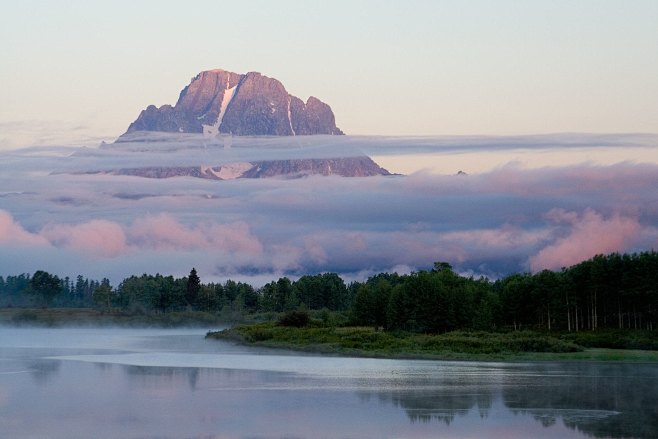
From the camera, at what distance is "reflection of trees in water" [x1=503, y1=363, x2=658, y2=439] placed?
3966cm

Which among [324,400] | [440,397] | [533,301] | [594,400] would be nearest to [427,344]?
[533,301]

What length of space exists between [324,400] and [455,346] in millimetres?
43233

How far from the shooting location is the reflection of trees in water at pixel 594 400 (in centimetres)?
3966

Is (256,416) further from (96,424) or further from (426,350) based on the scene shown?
(426,350)

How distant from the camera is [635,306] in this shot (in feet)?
378

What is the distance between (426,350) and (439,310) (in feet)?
68.6

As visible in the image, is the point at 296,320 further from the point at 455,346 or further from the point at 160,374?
the point at 160,374

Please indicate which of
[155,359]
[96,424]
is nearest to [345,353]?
[155,359]

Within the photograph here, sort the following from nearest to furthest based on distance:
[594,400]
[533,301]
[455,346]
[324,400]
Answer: [324,400] → [594,400] → [455,346] → [533,301]

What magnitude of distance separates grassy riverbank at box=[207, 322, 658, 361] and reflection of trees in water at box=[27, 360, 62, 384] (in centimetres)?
2780

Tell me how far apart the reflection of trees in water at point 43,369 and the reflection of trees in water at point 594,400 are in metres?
27.2

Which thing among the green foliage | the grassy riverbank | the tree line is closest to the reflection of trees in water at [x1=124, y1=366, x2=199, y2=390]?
the grassy riverbank

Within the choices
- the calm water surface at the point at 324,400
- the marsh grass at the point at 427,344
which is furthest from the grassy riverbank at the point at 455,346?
the calm water surface at the point at 324,400

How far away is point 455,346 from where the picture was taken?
294ft
